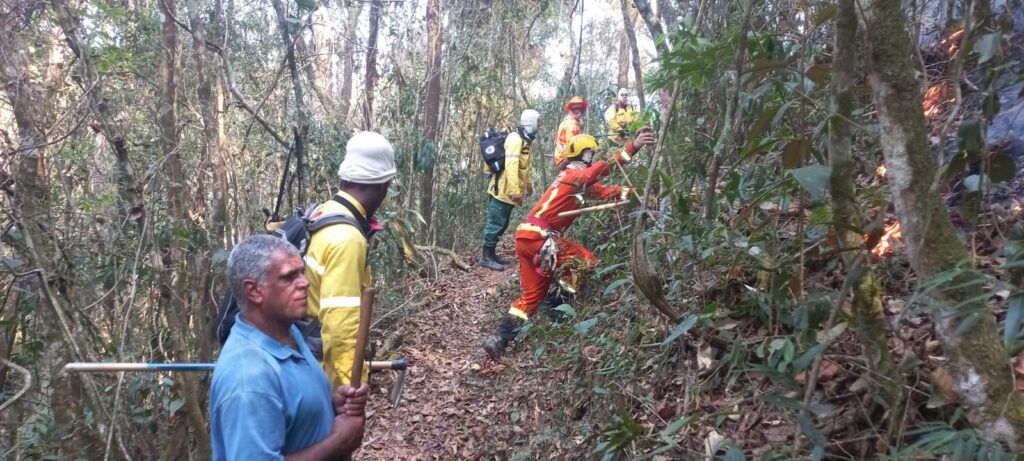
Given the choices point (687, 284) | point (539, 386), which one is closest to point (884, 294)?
point (687, 284)

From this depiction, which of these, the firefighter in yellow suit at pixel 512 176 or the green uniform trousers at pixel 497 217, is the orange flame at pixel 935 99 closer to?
the firefighter in yellow suit at pixel 512 176

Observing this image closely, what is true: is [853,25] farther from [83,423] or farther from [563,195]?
[83,423]

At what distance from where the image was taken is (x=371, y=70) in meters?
10.2

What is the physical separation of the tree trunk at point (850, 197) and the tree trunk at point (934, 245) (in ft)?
0.45

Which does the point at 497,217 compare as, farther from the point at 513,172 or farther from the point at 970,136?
the point at 970,136

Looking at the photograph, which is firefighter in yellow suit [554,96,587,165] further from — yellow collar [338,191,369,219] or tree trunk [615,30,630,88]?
tree trunk [615,30,630,88]

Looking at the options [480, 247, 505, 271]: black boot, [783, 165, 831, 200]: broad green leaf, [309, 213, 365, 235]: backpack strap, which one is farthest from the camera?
[480, 247, 505, 271]: black boot

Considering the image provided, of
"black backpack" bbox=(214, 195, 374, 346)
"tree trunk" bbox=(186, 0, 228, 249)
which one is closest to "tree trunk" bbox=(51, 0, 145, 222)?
"tree trunk" bbox=(186, 0, 228, 249)

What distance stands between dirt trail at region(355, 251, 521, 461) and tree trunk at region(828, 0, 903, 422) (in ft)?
9.75

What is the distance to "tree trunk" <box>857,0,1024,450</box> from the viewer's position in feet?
6.16

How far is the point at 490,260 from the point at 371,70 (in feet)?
12.3

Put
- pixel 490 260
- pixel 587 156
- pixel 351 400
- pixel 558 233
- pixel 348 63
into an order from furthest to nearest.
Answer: pixel 348 63, pixel 490 260, pixel 587 156, pixel 558 233, pixel 351 400

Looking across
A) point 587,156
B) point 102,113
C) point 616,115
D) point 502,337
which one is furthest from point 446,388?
point 616,115

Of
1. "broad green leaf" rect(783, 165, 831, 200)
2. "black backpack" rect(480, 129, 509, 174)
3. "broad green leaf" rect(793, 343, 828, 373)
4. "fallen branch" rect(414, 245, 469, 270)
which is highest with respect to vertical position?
"broad green leaf" rect(783, 165, 831, 200)
